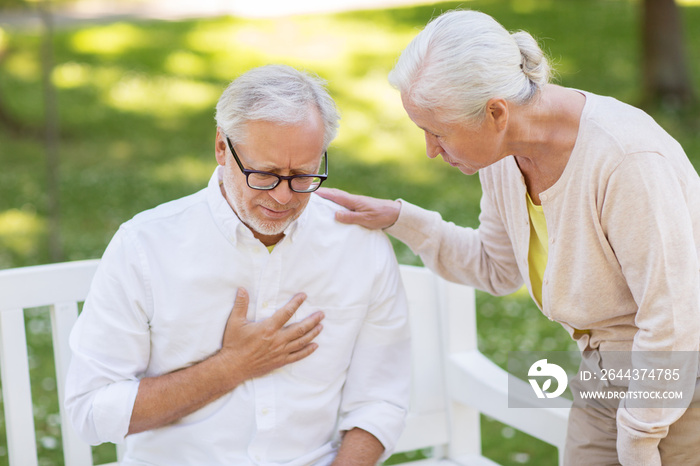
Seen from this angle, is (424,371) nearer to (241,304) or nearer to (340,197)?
(340,197)

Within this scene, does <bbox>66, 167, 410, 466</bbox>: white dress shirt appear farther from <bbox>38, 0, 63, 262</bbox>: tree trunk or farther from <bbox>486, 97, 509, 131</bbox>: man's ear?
<bbox>38, 0, 63, 262</bbox>: tree trunk

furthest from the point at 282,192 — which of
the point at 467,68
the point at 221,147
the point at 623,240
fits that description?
the point at 623,240

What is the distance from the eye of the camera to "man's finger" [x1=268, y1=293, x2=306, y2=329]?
257 cm

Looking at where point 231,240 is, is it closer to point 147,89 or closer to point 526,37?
point 526,37

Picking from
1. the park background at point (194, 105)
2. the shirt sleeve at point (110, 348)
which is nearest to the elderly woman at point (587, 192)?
the shirt sleeve at point (110, 348)

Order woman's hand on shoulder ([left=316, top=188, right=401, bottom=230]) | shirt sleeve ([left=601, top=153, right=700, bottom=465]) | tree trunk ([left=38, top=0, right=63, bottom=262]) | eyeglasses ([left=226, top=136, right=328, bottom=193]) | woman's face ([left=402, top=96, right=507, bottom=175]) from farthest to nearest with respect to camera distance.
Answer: tree trunk ([left=38, top=0, right=63, bottom=262]), woman's hand on shoulder ([left=316, top=188, right=401, bottom=230]), eyeglasses ([left=226, top=136, right=328, bottom=193]), woman's face ([left=402, top=96, right=507, bottom=175]), shirt sleeve ([left=601, top=153, right=700, bottom=465])

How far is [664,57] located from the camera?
9797mm

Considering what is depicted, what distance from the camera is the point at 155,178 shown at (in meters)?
8.99

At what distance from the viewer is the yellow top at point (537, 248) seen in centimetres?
254

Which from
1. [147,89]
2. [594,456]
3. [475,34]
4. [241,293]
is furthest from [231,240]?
[147,89]

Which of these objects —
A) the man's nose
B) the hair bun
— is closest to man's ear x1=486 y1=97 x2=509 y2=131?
the hair bun

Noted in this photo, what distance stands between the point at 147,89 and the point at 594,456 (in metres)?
9.46

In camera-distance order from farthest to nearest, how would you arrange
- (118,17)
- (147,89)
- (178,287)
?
1. (118,17)
2. (147,89)
3. (178,287)

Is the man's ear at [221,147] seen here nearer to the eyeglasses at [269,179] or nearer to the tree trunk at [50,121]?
the eyeglasses at [269,179]
